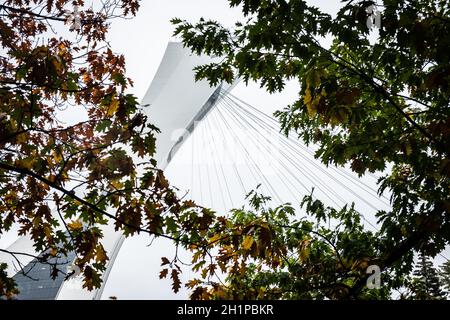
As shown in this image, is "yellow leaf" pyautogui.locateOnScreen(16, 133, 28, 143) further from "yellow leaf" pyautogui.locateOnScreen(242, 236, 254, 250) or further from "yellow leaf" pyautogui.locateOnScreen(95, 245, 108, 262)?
"yellow leaf" pyautogui.locateOnScreen(242, 236, 254, 250)

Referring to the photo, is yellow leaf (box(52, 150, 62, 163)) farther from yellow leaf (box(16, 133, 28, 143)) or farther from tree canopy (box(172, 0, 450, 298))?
tree canopy (box(172, 0, 450, 298))

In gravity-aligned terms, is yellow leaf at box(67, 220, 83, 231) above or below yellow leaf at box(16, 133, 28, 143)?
below

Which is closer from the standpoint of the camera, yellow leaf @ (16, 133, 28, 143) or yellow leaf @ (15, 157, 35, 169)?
yellow leaf @ (15, 157, 35, 169)

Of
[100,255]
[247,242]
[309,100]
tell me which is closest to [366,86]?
[309,100]

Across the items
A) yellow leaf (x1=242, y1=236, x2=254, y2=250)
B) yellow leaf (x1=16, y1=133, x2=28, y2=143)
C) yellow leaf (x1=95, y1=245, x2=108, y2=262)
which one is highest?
yellow leaf (x1=16, y1=133, x2=28, y2=143)

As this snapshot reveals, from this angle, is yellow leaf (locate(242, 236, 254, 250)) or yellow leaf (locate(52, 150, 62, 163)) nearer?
yellow leaf (locate(242, 236, 254, 250))

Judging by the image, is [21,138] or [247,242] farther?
[21,138]

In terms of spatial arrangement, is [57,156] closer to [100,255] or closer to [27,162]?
[27,162]

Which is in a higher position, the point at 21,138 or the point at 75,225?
the point at 21,138

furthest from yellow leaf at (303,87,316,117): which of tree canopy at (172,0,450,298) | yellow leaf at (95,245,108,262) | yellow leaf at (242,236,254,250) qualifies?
yellow leaf at (95,245,108,262)

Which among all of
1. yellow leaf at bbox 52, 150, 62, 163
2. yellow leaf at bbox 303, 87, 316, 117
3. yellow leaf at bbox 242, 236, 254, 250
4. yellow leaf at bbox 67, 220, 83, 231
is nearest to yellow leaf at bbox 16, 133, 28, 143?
yellow leaf at bbox 52, 150, 62, 163

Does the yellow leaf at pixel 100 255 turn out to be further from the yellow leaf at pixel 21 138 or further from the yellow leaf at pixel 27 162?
the yellow leaf at pixel 21 138
